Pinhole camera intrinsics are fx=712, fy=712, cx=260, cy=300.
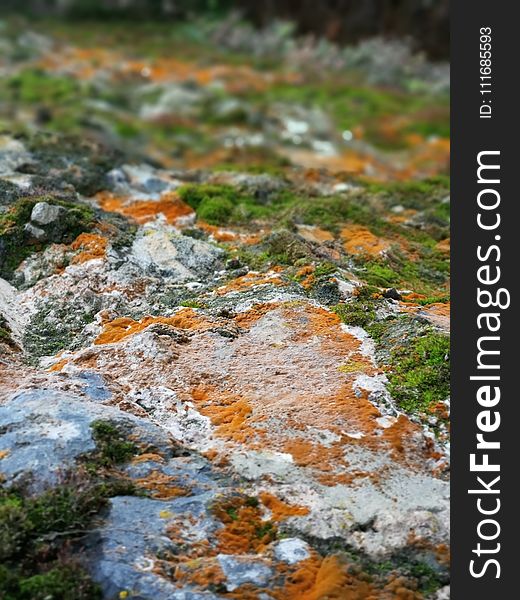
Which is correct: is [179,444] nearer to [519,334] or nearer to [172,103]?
[519,334]

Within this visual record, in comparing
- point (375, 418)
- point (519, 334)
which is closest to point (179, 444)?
point (375, 418)

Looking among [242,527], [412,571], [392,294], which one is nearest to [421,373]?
[392,294]

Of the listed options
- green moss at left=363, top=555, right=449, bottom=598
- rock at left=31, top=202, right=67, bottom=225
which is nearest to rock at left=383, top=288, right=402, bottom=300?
green moss at left=363, top=555, right=449, bottom=598

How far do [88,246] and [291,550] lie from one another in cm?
636

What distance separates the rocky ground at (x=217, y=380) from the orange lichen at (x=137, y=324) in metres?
0.03

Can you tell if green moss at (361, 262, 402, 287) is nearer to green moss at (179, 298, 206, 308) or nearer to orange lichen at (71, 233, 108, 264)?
green moss at (179, 298, 206, 308)

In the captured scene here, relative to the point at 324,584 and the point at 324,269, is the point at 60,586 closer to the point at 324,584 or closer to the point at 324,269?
the point at 324,584

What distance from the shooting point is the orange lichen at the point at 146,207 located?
43.9 ft

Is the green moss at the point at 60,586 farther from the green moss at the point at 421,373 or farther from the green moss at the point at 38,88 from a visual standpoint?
the green moss at the point at 38,88

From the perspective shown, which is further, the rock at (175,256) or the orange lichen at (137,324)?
the rock at (175,256)

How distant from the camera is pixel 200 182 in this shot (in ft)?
52.5

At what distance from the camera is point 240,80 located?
34812mm

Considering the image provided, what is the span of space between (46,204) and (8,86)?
70.1ft

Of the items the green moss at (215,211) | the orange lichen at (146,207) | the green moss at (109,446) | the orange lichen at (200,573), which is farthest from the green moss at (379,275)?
the orange lichen at (200,573)
